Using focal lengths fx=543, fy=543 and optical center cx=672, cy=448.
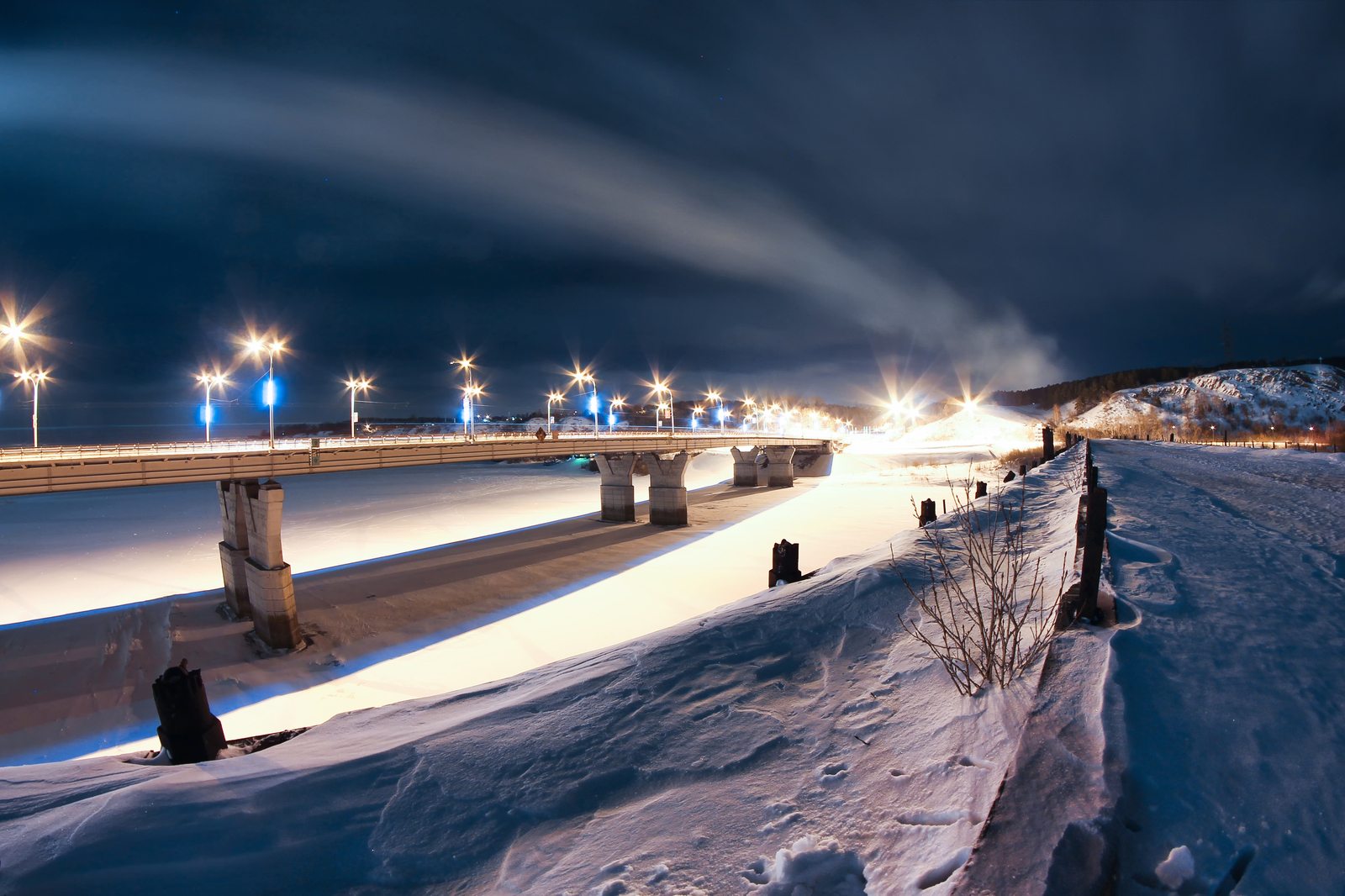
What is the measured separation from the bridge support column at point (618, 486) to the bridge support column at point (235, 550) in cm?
2335

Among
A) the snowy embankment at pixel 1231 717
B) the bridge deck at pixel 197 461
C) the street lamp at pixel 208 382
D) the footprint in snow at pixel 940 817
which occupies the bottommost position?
the footprint in snow at pixel 940 817

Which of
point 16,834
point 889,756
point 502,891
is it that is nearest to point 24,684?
point 16,834

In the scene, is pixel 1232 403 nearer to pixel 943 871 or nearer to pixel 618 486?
pixel 618 486

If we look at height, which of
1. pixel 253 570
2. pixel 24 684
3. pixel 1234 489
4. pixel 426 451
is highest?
pixel 426 451

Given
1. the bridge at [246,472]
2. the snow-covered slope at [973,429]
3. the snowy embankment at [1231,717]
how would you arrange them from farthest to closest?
the snow-covered slope at [973,429] < the bridge at [246,472] < the snowy embankment at [1231,717]

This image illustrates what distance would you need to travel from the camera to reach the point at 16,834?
3.51 metres

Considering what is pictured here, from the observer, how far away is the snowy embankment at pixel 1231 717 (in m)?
2.48

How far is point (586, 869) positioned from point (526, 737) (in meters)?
1.70

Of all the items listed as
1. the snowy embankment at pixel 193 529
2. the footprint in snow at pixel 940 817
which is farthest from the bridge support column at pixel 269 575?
the footprint in snow at pixel 940 817

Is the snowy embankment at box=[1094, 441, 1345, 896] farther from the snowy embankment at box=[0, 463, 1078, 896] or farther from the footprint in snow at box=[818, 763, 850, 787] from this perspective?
the footprint in snow at box=[818, 763, 850, 787]

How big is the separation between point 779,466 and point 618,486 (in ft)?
104

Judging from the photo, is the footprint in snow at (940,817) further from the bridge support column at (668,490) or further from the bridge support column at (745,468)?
the bridge support column at (745,468)

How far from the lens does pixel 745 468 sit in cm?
7138

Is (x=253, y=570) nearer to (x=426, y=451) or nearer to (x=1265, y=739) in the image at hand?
(x=426, y=451)
